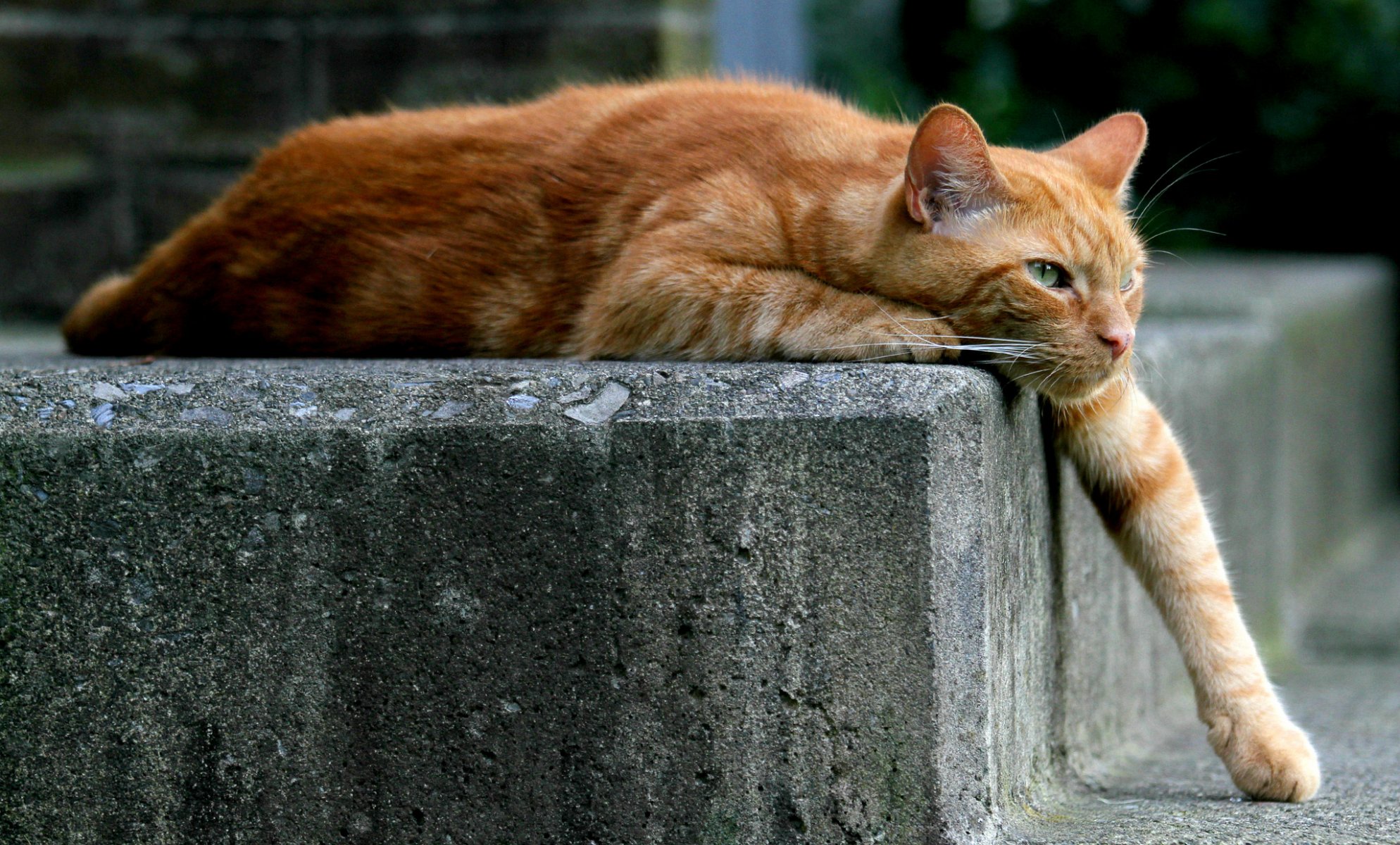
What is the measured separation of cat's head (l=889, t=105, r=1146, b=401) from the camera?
221 centimetres

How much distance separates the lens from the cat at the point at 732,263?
2.25 meters

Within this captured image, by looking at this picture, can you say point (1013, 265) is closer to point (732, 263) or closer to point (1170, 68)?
point (732, 263)

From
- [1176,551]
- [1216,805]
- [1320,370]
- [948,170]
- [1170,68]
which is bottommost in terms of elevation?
[1320,370]

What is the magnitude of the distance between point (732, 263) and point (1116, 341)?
623 millimetres

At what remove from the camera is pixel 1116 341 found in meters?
2.22

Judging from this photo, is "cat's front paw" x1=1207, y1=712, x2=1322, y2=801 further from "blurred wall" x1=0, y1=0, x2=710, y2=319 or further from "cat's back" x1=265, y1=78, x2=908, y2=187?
"blurred wall" x1=0, y1=0, x2=710, y2=319

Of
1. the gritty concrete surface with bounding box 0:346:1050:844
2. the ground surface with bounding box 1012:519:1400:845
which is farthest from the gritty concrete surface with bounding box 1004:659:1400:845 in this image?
the gritty concrete surface with bounding box 0:346:1050:844

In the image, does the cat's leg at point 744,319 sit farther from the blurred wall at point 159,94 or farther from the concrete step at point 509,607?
the blurred wall at point 159,94

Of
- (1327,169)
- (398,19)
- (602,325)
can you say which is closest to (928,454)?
(602,325)

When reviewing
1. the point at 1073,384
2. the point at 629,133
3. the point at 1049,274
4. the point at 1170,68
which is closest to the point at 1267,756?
the point at 1073,384

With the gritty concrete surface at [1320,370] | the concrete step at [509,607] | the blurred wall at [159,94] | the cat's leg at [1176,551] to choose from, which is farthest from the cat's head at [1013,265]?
the gritty concrete surface at [1320,370]

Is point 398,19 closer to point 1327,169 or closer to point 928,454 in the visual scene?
point 928,454

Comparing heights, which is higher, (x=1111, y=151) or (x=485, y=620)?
(x=1111, y=151)

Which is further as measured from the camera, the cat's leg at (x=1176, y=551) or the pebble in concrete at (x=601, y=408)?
the cat's leg at (x=1176, y=551)
